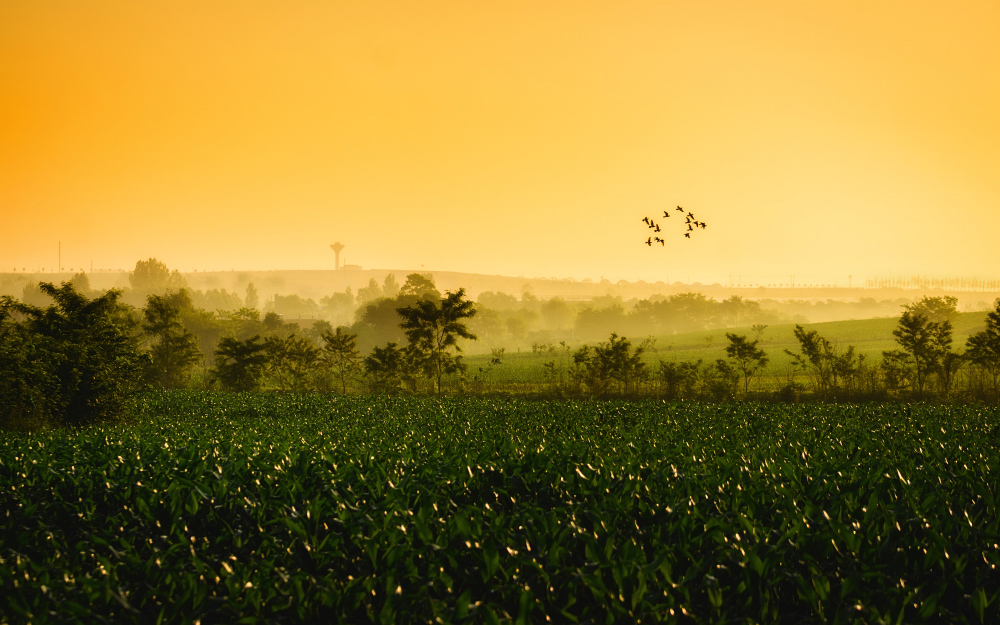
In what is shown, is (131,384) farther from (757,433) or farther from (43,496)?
(757,433)

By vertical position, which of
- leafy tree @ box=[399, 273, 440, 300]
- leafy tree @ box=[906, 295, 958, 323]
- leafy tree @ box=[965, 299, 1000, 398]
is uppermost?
leafy tree @ box=[399, 273, 440, 300]

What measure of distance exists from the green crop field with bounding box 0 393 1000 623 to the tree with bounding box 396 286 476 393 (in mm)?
24171

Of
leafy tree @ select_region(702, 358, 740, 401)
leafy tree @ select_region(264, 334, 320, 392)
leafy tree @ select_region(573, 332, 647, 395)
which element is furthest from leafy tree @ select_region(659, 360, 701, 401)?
leafy tree @ select_region(264, 334, 320, 392)

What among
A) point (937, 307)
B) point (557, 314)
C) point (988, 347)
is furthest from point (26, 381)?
point (557, 314)

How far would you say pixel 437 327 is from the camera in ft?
121

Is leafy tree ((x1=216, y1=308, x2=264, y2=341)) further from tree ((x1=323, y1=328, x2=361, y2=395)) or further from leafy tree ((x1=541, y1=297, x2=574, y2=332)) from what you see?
leafy tree ((x1=541, y1=297, x2=574, y2=332))

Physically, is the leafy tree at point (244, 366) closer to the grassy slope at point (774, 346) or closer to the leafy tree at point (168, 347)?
the leafy tree at point (168, 347)

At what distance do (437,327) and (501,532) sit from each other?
31.1 meters

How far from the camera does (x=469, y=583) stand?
5.45 metres

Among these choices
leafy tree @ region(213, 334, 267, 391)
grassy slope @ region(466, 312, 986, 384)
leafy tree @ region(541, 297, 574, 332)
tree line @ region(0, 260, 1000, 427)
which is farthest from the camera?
leafy tree @ region(541, 297, 574, 332)

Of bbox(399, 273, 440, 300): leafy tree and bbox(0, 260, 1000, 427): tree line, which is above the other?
bbox(399, 273, 440, 300): leafy tree

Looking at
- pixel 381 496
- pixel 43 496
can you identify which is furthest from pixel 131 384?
pixel 381 496

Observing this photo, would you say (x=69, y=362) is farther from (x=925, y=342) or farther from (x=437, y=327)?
(x=925, y=342)

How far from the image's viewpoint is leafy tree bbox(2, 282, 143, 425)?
61.2 feet
